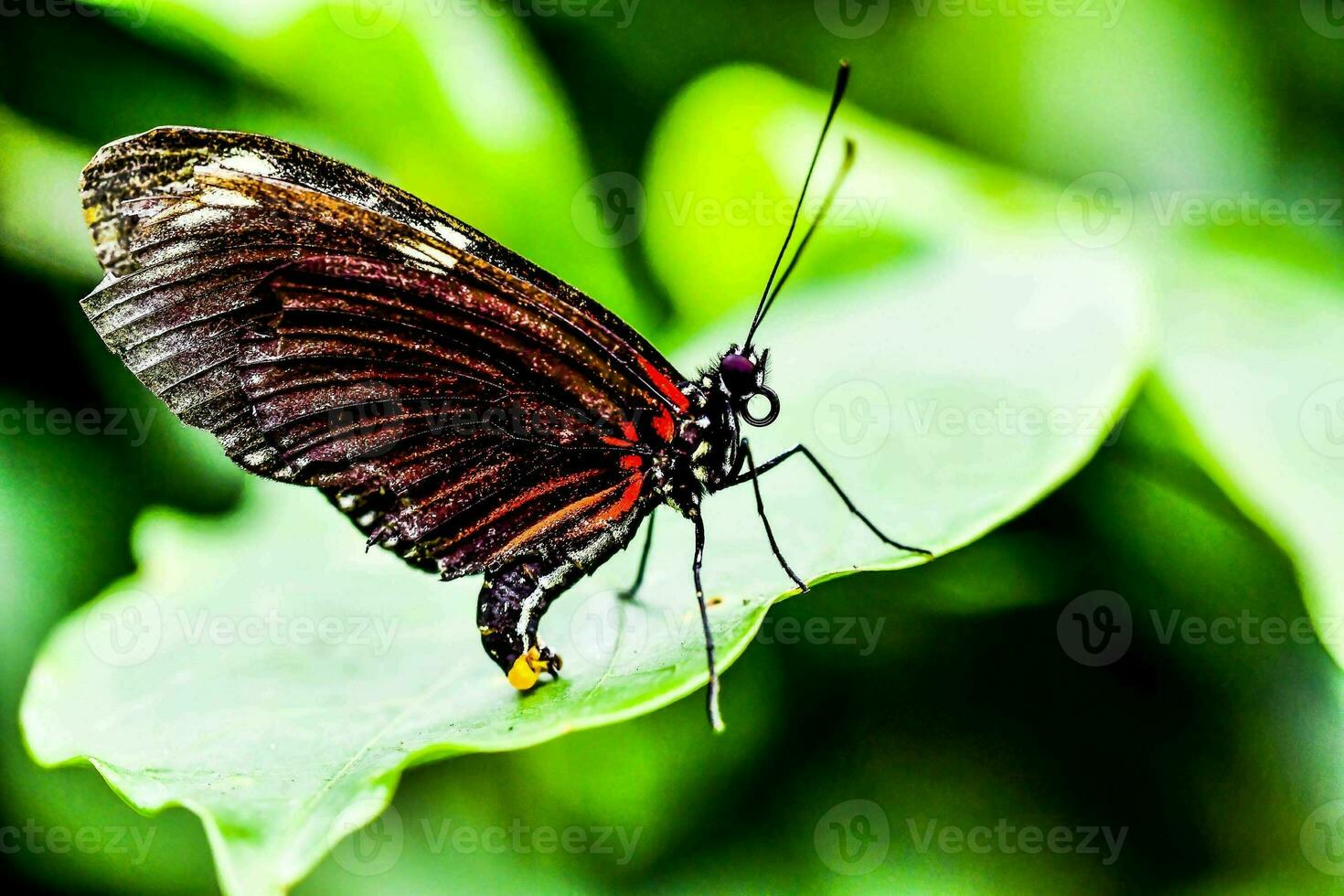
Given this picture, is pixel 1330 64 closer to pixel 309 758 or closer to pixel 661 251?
pixel 661 251

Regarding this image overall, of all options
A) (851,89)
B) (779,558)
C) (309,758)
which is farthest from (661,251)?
(309,758)
